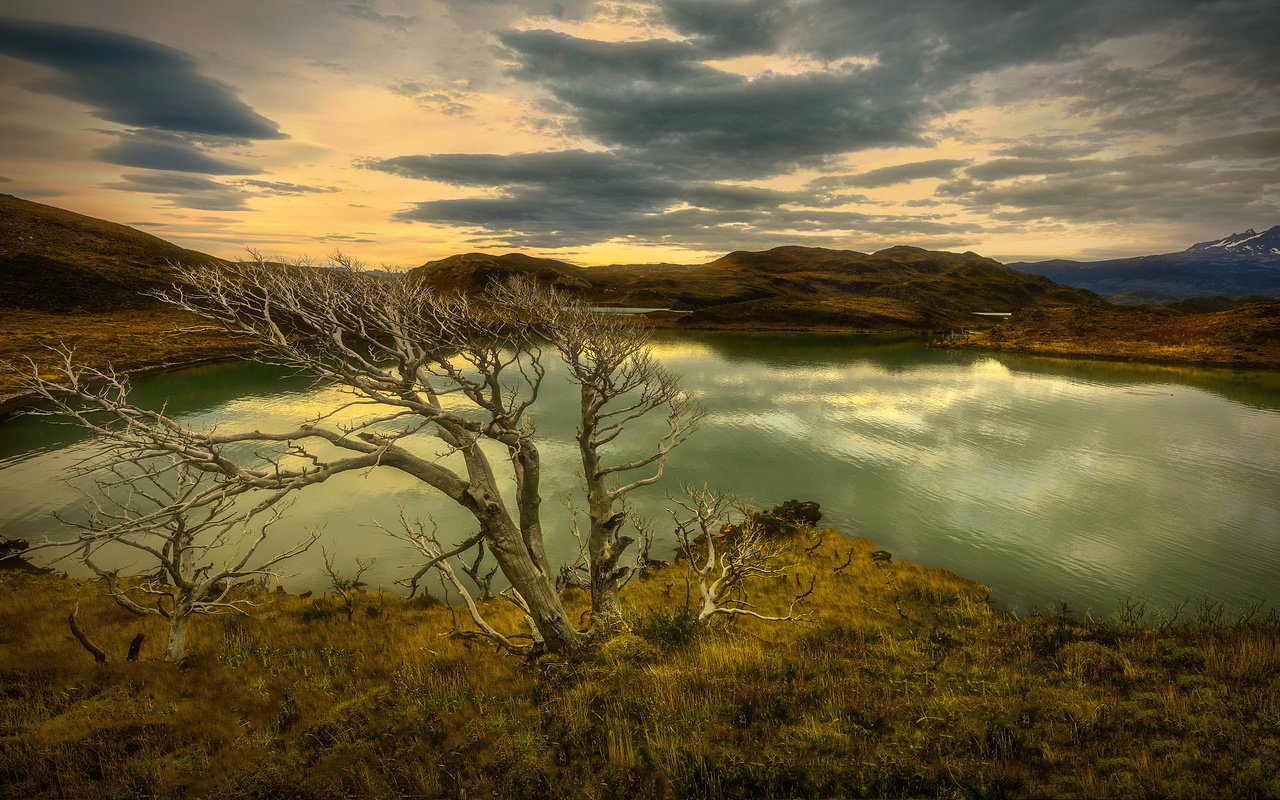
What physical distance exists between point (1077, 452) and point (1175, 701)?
3841 centimetres

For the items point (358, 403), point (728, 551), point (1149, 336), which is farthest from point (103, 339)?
point (1149, 336)

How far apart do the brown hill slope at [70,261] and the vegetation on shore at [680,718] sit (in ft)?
343

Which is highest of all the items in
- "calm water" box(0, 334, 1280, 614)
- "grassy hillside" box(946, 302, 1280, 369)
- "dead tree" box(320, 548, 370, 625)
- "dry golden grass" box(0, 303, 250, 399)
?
"grassy hillside" box(946, 302, 1280, 369)

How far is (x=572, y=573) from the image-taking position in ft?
74.9

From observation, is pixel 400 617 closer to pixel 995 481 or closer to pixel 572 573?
pixel 572 573

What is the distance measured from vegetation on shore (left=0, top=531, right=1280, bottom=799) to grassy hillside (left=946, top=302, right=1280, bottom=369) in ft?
333

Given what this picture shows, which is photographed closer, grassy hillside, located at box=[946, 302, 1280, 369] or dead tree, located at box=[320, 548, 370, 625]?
dead tree, located at box=[320, 548, 370, 625]

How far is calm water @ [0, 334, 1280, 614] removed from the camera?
2230cm

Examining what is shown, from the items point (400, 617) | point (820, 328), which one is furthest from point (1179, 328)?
point (400, 617)

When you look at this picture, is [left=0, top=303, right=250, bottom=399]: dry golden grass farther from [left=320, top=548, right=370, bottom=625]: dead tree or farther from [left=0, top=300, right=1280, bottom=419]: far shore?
[left=320, top=548, right=370, bottom=625]: dead tree

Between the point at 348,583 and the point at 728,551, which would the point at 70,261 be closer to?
the point at 348,583

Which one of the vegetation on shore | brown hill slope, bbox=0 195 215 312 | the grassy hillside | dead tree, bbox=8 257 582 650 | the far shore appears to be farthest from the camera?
brown hill slope, bbox=0 195 215 312

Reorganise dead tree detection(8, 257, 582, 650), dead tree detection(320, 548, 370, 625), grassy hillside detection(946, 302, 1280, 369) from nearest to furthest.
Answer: dead tree detection(8, 257, 582, 650)
dead tree detection(320, 548, 370, 625)
grassy hillside detection(946, 302, 1280, 369)

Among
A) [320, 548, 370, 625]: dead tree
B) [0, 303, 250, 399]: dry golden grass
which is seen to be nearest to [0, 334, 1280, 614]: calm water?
[320, 548, 370, 625]: dead tree
